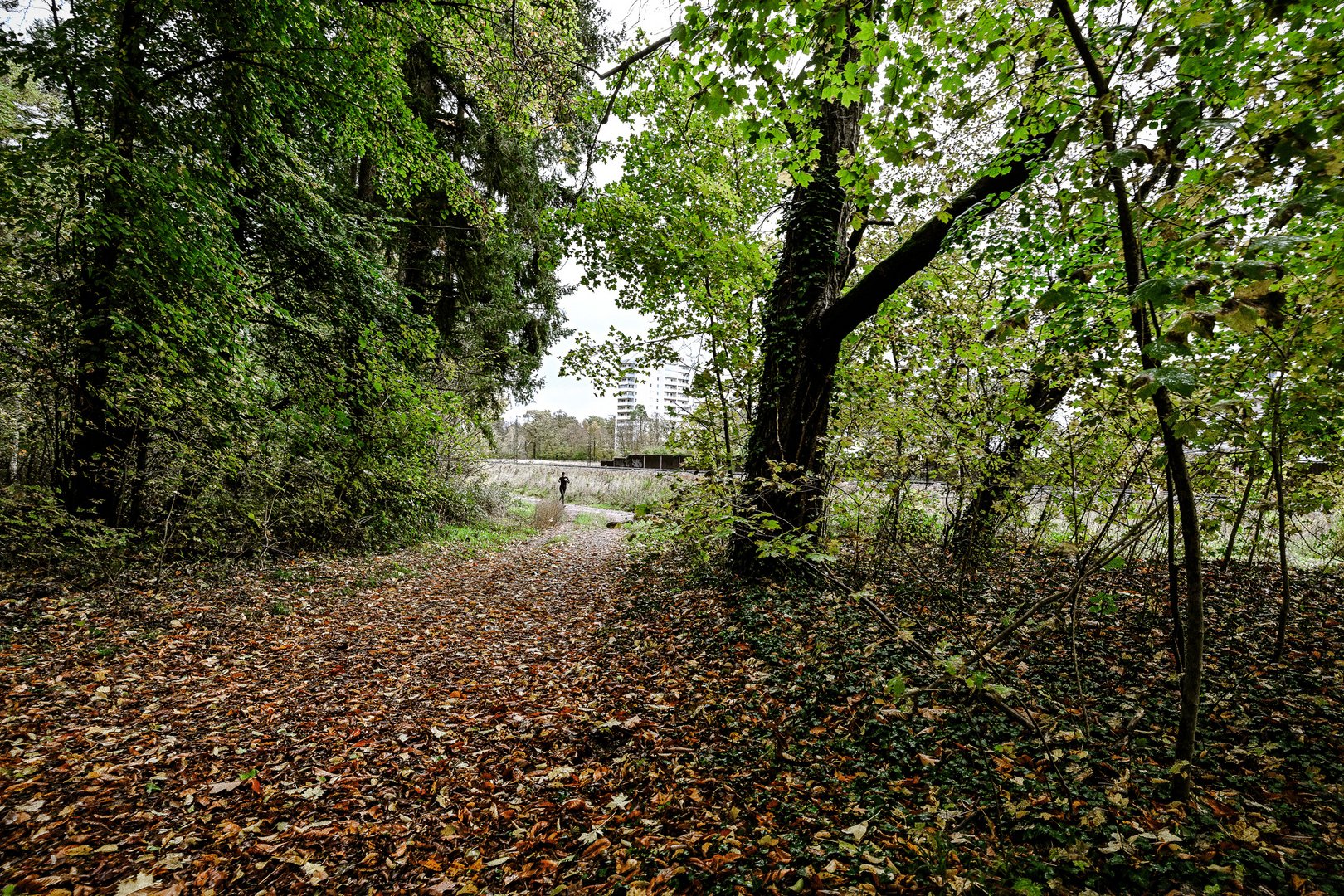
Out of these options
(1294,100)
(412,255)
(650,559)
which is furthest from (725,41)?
(412,255)

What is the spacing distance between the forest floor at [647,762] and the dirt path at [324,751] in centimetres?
2

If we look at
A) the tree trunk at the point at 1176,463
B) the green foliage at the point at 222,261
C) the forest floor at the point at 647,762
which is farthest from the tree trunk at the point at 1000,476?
the green foliage at the point at 222,261

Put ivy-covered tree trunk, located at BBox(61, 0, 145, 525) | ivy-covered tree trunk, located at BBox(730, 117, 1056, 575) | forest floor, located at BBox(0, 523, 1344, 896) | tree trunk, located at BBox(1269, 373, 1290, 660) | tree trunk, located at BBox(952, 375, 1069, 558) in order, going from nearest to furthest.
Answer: forest floor, located at BBox(0, 523, 1344, 896) < tree trunk, located at BBox(1269, 373, 1290, 660) < tree trunk, located at BBox(952, 375, 1069, 558) < ivy-covered tree trunk, located at BBox(61, 0, 145, 525) < ivy-covered tree trunk, located at BBox(730, 117, 1056, 575)

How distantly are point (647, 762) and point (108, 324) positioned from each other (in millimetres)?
7600

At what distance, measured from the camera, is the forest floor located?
2500 mm

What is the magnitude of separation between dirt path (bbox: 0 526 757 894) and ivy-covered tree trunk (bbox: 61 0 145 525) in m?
1.47

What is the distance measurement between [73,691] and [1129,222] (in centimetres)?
761

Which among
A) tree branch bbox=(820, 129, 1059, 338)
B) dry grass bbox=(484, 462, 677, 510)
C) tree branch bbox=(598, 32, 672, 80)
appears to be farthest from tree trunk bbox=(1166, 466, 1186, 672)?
dry grass bbox=(484, 462, 677, 510)

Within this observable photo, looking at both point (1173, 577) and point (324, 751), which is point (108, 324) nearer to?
point (324, 751)

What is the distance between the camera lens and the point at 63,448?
5965mm

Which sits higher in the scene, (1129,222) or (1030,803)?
(1129,222)

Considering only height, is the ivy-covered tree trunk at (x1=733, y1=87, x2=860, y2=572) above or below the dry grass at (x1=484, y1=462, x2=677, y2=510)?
above

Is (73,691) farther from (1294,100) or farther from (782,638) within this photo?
(1294,100)

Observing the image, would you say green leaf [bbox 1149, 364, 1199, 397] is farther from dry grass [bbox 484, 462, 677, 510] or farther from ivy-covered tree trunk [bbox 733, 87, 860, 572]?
dry grass [bbox 484, 462, 677, 510]
